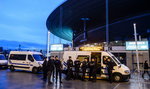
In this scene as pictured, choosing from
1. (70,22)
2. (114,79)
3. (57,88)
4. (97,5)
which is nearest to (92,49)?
(114,79)

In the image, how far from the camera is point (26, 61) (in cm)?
1575

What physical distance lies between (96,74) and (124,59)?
10724 mm

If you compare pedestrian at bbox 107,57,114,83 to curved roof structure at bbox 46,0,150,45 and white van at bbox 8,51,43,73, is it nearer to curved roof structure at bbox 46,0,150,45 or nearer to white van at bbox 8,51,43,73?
white van at bbox 8,51,43,73

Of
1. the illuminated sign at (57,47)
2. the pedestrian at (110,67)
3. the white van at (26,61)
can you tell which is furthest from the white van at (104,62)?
the illuminated sign at (57,47)

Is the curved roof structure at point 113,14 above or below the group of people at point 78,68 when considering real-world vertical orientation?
above

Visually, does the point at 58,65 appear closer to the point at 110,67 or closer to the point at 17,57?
the point at 110,67

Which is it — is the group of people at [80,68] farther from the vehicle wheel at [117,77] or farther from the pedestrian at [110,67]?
the vehicle wheel at [117,77]

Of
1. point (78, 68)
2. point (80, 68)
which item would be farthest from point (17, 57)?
point (78, 68)

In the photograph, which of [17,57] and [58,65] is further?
[17,57]

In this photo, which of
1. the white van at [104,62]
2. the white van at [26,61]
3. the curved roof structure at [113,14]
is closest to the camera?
the white van at [104,62]

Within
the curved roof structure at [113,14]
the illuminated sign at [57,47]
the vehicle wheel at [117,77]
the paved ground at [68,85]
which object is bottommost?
the paved ground at [68,85]

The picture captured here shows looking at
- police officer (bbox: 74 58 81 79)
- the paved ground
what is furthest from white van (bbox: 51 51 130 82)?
police officer (bbox: 74 58 81 79)

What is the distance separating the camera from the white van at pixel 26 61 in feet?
49.9

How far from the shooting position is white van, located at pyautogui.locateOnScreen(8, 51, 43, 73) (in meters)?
15.2
